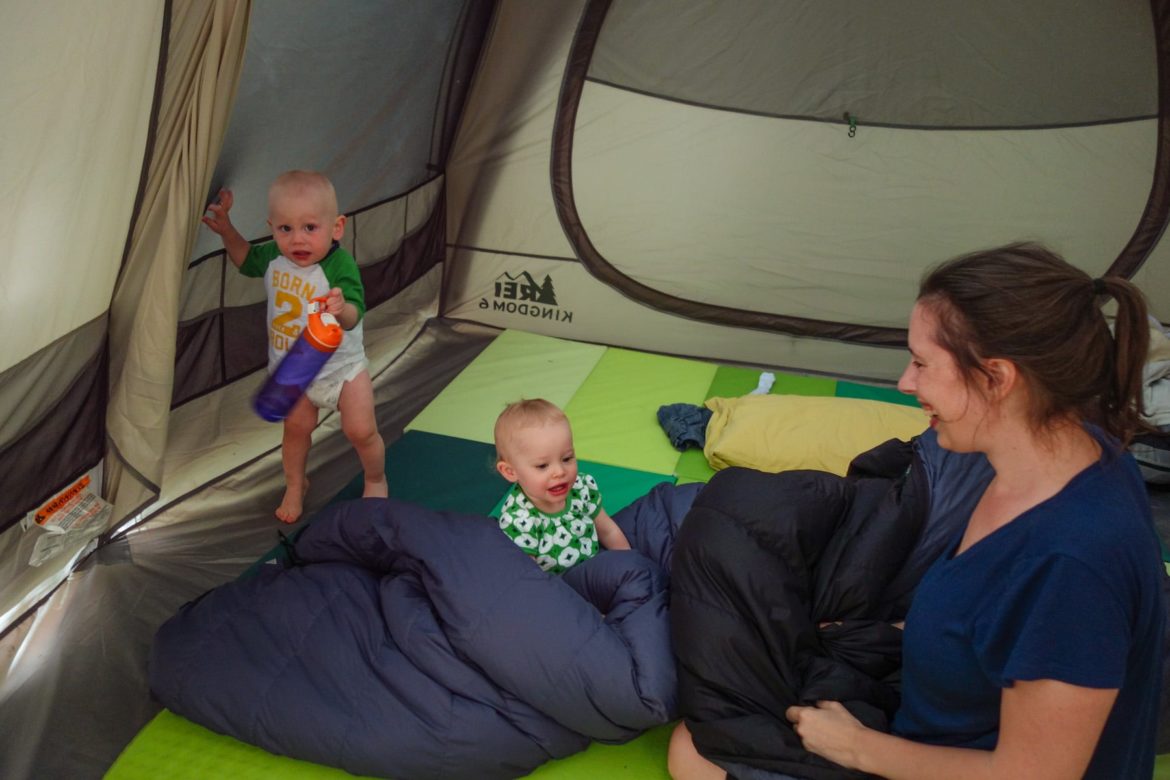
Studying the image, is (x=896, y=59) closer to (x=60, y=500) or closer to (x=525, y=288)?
(x=525, y=288)

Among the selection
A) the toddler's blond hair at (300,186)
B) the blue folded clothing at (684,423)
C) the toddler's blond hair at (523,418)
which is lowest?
the blue folded clothing at (684,423)

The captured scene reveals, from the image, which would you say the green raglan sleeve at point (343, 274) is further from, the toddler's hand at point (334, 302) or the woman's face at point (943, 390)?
the woman's face at point (943, 390)

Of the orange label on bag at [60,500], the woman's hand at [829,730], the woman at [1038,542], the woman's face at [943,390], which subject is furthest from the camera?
the orange label on bag at [60,500]

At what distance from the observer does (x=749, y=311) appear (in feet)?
11.5

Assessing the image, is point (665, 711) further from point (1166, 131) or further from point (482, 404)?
point (1166, 131)

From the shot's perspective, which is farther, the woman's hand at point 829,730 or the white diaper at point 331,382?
the white diaper at point 331,382

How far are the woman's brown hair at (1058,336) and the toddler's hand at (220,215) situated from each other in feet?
5.65

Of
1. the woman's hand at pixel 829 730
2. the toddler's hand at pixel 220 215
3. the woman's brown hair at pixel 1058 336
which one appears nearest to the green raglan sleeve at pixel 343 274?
the toddler's hand at pixel 220 215

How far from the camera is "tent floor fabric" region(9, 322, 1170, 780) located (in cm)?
179

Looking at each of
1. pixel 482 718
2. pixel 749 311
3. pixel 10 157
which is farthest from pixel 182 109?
pixel 749 311

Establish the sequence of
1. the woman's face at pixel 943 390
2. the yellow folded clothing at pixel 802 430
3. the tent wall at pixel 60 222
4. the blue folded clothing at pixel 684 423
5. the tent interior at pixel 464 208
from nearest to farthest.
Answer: the woman's face at pixel 943 390, the tent wall at pixel 60 222, the tent interior at pixel 464 208, the yellow folded clothing at pixel 802 430, the blue folded clothing at pixel 684 423

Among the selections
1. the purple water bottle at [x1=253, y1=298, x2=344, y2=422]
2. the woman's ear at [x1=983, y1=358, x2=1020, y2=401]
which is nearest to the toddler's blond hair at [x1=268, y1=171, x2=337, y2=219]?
the purple water bottle at [x1=253, y1=298, x2=344, y2=422]

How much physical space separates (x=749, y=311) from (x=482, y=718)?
2.10 m

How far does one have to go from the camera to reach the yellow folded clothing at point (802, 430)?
2.71m
